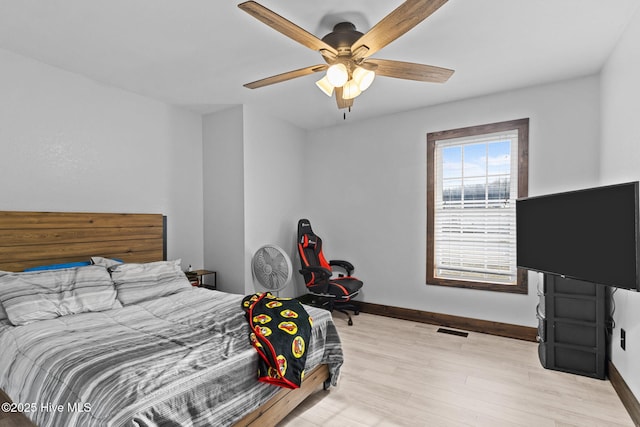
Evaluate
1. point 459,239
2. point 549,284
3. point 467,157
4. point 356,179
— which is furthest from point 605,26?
point 356,179

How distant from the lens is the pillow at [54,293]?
2195 millimetres

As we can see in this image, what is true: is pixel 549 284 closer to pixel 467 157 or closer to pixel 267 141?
pixel 467 157

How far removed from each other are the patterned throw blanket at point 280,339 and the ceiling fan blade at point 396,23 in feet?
5.97

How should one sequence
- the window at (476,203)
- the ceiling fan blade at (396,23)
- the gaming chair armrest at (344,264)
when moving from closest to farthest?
the ceiling fan blade at (396,23)
the window at (476,203)
the gaming chair armrest at (344,264)

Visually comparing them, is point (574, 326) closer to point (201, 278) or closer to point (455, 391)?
point (455, 391)

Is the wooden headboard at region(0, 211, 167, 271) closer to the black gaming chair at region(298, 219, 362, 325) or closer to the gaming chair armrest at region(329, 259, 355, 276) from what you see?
the black gaming chair at region(298, 219, 362, 325)

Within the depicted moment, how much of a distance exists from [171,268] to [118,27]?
209cm

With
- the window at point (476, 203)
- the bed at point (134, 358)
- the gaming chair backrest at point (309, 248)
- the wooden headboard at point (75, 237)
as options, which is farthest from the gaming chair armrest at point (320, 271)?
the wooden headboard at point (75, 237)

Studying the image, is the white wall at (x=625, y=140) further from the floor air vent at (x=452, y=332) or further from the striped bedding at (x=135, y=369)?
the striped bedding at (x=135, y=369)

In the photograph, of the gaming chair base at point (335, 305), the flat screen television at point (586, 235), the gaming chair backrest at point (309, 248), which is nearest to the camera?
the flat screen television at point (586, 235)

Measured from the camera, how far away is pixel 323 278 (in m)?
4.08

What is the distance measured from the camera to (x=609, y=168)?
2.82 metres

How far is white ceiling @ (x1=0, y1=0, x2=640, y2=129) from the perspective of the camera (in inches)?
84.7

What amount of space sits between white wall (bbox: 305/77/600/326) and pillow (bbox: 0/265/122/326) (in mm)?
3014
